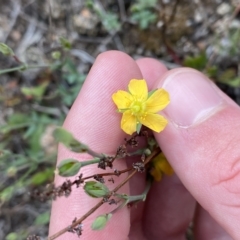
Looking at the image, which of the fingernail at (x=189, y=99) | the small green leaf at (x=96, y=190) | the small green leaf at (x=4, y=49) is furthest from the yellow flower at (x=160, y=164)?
the small green leaf at (x=4, y=49)

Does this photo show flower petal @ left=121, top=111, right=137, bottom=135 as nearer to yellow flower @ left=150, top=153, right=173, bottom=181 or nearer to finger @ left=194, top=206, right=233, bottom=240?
yellow flower @ left=150, top=153, right=173, bottom=181

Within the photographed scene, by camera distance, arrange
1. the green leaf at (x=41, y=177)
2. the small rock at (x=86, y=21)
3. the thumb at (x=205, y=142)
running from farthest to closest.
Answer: the small rock at (x=86, y=21)
the green leaf at (x=41, y=177)
the thumb at (x=205, y=142)

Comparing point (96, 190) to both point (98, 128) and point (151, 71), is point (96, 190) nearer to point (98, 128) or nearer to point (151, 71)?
point (98, 128)

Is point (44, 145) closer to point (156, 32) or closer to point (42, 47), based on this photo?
point (42, 47)

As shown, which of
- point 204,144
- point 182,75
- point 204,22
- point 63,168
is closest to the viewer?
point 63,168

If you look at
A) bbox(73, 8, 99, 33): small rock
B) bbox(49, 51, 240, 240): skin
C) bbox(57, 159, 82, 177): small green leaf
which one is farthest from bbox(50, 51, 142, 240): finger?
bbox(73, 8, 99, 33): small rock

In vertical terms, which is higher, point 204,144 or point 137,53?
point 204,144

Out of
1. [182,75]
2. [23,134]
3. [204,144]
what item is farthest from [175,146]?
[23,134]

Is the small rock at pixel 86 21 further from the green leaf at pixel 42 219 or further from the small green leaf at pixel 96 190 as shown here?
the small green leaf at pixel 96 190

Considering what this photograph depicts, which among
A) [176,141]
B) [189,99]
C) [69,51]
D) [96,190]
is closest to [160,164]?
[176,141]
